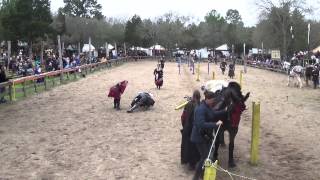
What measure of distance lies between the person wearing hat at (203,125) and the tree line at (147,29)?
46852 mm

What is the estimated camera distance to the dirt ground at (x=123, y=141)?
11070mm

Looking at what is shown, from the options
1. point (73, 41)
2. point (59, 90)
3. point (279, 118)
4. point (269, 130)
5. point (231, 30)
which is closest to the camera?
point (269, 130)

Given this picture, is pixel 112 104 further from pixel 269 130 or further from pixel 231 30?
pixel 231 30

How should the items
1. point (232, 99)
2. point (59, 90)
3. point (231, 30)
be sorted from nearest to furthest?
point (232, 99)
point (59, 90)
point (231, 30)

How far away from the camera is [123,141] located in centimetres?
1408

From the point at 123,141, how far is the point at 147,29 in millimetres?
81434

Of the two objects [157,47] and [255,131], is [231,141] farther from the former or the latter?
[157,47]

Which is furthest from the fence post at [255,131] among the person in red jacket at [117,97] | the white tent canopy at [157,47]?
the white tent canopy at [157,47]

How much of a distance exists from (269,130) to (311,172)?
16.0ft

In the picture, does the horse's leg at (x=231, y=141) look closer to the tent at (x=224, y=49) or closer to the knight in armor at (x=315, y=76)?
the knight in armor at (x=315, y=76)

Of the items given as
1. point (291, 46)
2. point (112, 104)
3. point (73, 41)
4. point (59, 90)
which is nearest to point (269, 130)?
point (112, 104)

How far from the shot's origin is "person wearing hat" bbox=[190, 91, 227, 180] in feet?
31.0

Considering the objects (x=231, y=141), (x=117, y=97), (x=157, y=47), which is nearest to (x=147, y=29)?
(x=157, y=47)

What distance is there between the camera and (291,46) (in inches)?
3022
